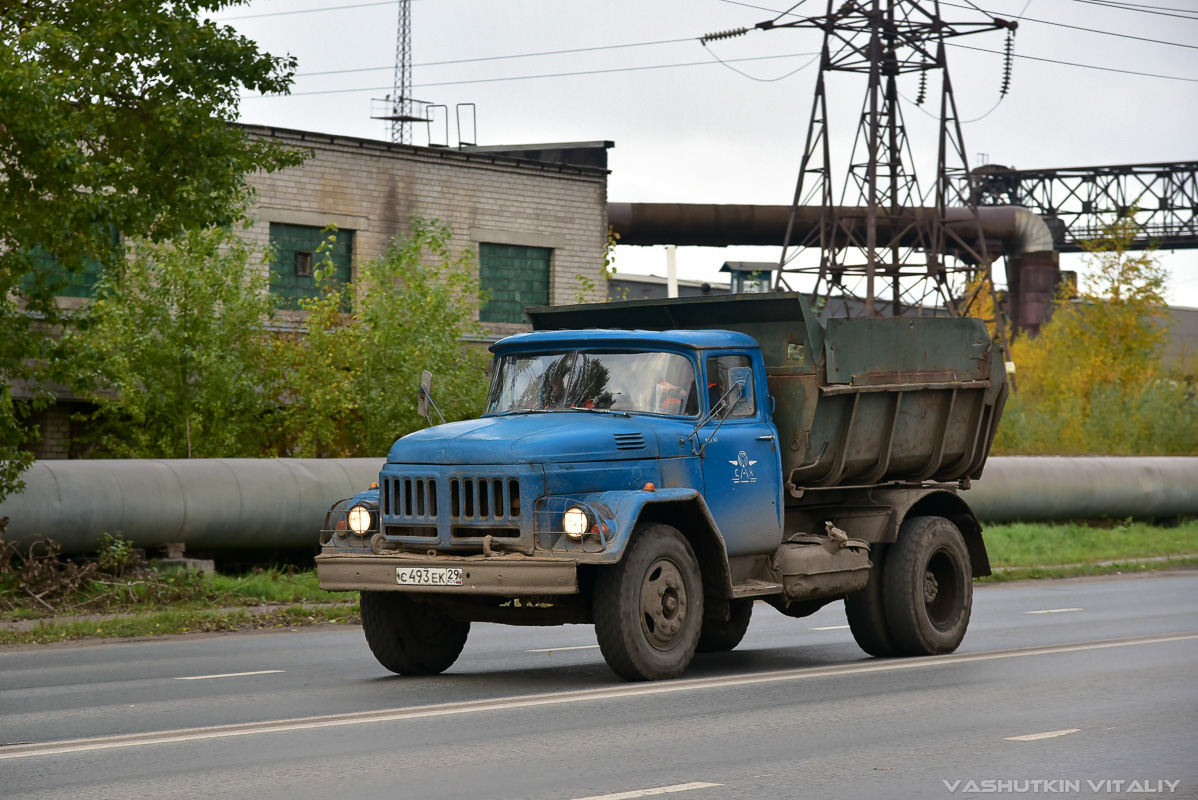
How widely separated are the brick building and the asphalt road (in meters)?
17.8

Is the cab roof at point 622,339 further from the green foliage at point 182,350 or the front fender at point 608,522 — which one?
the green foliage at point 182,350

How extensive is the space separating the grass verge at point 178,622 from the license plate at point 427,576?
531 cm

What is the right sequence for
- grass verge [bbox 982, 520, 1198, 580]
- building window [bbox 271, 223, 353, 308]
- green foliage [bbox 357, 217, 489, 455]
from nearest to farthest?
green foliage [bbox 357, 217, 489, 455] < grass verge [bbox 982, 520, 1198, 580] < building window [bbox 271, 223, 353, 308]

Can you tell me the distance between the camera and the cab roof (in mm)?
A: 11664

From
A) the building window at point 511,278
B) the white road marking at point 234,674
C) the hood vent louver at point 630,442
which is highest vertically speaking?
the building window at point 511,278

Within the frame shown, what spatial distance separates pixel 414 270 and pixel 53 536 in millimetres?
10032

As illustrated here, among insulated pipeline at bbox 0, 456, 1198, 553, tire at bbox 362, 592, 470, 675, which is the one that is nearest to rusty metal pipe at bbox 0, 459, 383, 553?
insulated pipeline at bbox 0, 456, 1198, 553

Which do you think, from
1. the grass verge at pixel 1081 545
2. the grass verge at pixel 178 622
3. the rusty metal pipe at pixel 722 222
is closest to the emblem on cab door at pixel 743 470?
the grass verge at pixel 178 622

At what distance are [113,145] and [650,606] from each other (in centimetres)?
829

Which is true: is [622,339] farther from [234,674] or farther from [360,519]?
[234,674]

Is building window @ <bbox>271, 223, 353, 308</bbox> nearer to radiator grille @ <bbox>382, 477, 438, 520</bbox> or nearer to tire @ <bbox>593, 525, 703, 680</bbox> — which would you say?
radiator grille @ <bbox>382, 477, 438, 520</bbox>

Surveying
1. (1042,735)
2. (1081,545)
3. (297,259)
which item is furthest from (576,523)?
(297,259)

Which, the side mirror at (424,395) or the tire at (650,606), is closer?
the tire at (650,606)

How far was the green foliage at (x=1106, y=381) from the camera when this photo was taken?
37.7 metres
